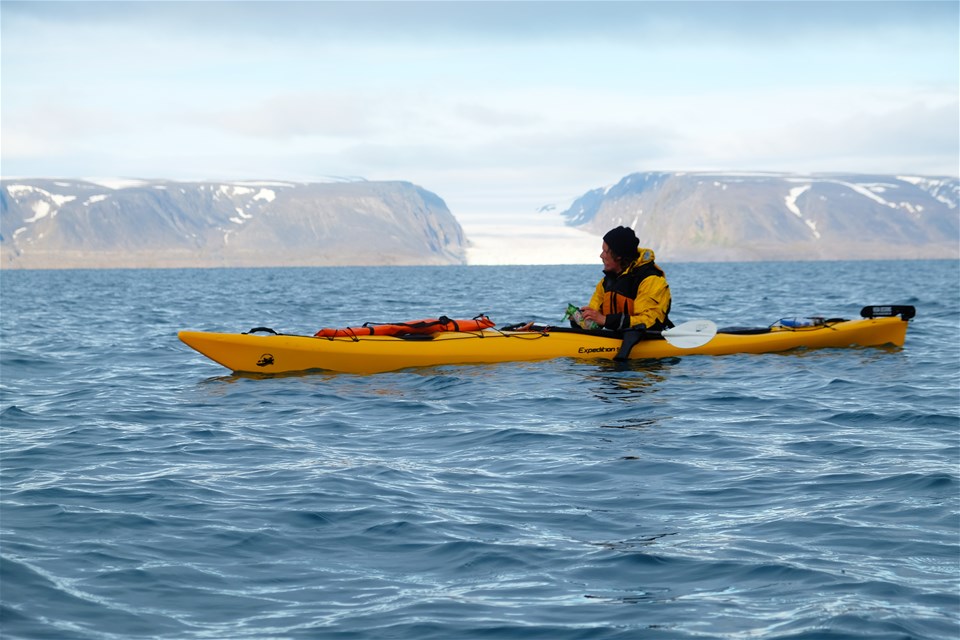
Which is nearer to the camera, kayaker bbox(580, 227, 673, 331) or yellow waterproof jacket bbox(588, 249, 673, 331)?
kayaker bbox(580, 227, 673, 331)

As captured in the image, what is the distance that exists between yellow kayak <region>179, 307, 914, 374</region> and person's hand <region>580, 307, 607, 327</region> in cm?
18

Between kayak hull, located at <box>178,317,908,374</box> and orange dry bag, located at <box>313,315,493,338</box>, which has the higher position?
orange dry bag, located at <box>313,315,493,338</box>

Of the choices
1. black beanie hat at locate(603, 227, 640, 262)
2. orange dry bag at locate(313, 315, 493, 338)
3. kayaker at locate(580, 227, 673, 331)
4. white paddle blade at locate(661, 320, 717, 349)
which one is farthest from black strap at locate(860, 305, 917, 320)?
orange dry bag at locate(313, 315, 493, 338)

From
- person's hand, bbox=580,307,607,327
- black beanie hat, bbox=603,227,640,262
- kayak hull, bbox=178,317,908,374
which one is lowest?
kayak hull, bbox=178,317,908,374

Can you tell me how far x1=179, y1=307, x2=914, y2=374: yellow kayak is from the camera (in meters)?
12.0

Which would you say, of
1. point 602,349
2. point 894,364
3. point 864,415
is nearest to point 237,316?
point 602,349

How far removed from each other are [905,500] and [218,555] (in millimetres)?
3756

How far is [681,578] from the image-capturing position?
4.79 m

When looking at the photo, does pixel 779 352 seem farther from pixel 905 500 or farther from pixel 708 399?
pixel 905 500

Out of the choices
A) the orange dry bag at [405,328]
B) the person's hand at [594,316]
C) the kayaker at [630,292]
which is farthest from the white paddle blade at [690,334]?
the orange dry bag at [405,328]

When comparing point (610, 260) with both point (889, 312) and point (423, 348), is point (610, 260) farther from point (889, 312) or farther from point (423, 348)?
point (889, 312)

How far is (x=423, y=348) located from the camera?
12.3 meters

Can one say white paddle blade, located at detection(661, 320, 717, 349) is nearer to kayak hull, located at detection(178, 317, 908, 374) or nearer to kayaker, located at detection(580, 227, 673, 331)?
kayak hull, located at detection(178, 317, 908, 374)

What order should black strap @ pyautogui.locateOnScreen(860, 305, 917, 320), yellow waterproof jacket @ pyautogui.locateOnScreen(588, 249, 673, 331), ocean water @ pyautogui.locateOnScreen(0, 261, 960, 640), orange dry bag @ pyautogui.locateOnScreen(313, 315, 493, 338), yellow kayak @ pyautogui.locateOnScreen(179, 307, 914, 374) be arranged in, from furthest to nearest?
black strap @ pyautogui.locateOnScreen(860, 305, 917, 320) → yellow waterproof jacket @ pyautogui.locateOnScreen(588, 249, 673, 331) → orange dry bag @ pyautogui.locateOnScreen(313, 315, 493, 338) → yellow kayak @ pyautogui.locateOnScreen(179, 307, 914, 374) → ocean water @ pyautogui.locateOnScreen(0, 261, 960, 640)
